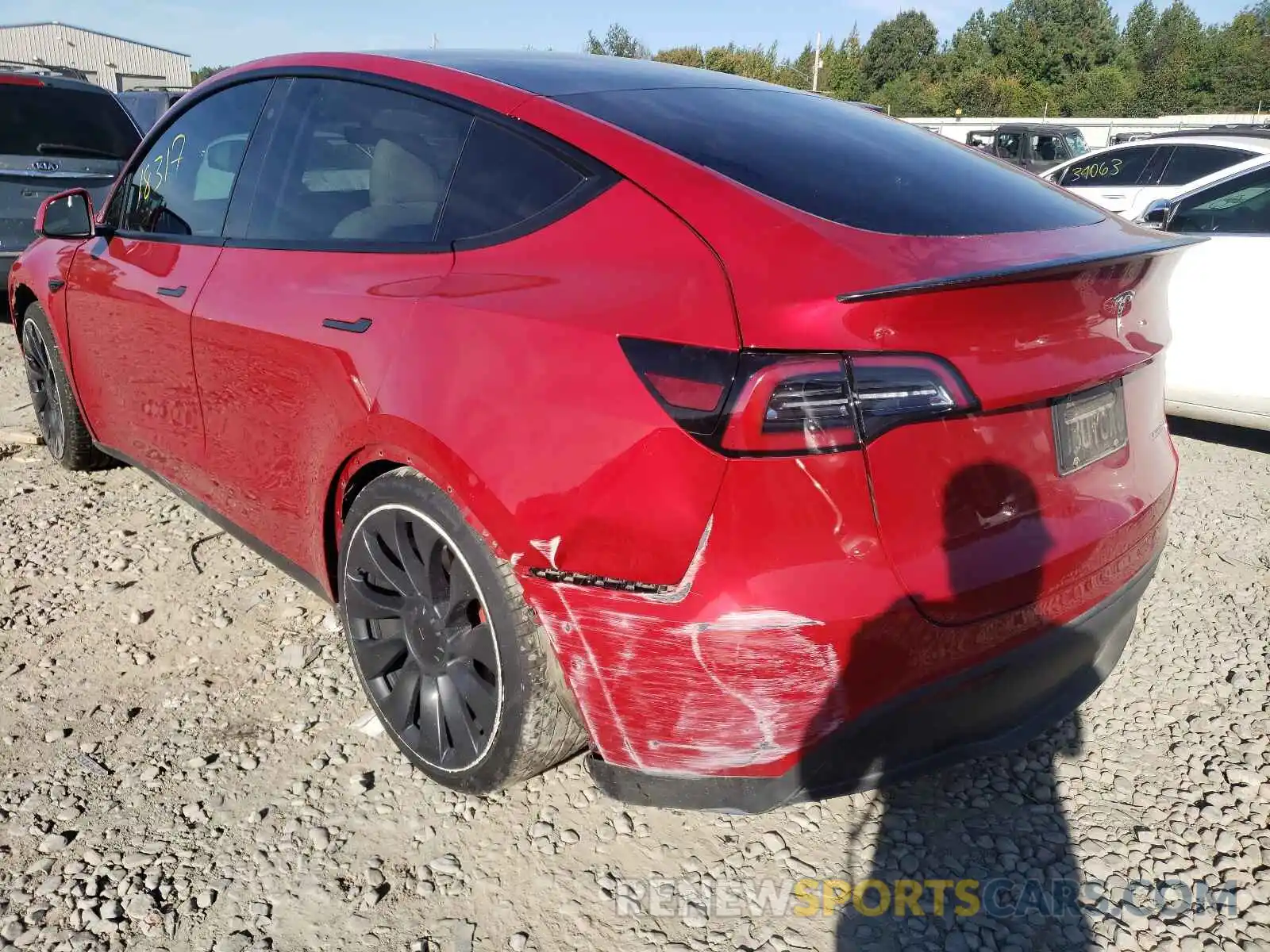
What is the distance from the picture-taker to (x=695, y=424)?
164 cm

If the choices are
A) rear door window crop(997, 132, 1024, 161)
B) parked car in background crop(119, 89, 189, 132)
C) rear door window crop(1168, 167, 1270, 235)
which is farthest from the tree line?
rear door window crop(1168, 167, 1270, 235)

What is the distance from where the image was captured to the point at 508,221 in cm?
208

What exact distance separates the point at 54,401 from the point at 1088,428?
4.17m

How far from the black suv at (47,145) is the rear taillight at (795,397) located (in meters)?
6.84

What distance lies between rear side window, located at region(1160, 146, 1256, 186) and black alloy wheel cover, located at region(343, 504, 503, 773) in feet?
21.9

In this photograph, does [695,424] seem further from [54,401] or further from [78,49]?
[78,49]

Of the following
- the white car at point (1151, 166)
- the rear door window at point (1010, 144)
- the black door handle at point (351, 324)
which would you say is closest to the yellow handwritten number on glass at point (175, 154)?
the black door handle at point (351, 324)

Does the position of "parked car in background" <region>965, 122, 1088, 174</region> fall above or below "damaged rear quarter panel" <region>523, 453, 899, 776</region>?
above

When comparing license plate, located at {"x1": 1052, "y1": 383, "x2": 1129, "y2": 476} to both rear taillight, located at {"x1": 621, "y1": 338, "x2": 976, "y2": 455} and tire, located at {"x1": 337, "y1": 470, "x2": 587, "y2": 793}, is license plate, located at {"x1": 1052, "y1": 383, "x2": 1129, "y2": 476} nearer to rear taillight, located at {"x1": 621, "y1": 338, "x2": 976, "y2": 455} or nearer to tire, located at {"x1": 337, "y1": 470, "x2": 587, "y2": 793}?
rear taillight, located at {"x1": 621, "y1": 338, "x2": 976, "y2": 455}

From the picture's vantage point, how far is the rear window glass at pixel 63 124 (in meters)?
7.19

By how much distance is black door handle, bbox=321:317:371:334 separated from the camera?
7.28 feet

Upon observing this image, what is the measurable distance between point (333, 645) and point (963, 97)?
5497 centimetres

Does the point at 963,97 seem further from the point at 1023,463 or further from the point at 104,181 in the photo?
the point at 1023,463

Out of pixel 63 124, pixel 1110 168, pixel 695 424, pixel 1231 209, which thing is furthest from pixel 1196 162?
pixel 63 124
